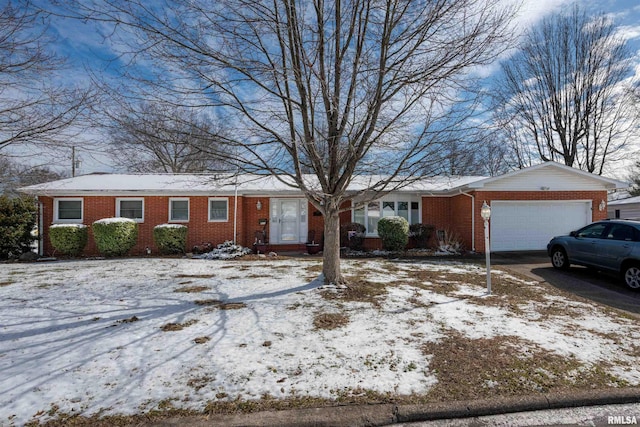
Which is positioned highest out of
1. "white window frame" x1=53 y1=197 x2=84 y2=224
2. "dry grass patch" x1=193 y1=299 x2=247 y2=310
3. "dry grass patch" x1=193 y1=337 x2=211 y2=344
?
"white window frame" x1=53 y1=197 x2=84 y2=224

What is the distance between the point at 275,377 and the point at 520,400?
7.46 feet

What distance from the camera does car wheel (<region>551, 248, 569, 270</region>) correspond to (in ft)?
28.0

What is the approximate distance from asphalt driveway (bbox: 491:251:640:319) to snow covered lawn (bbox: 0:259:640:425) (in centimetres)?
72

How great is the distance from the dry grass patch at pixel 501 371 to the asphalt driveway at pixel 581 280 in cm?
302

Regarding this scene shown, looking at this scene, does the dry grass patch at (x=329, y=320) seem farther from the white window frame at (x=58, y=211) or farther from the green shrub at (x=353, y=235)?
the white window frame at (x=58, y=211)

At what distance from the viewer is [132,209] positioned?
1242 centimetres

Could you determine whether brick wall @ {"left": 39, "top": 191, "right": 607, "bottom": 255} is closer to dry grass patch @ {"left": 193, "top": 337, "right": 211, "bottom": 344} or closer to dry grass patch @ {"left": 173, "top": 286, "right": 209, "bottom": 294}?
dry grass patch @ {"left": 173, "top": 286, "right": 209, "bottom": 294}

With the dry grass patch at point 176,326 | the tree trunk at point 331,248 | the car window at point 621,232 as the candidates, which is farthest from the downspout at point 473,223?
the dry grass patch at point 176,326

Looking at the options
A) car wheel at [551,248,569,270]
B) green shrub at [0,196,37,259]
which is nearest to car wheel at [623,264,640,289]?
car wheel at [551,248,569,270]

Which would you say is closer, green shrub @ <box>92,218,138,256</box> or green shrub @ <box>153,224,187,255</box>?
green shrub @ <box>92,218,138,256</box>

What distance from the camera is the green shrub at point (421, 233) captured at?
42.8 ft

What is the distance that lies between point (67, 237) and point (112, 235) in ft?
5.62

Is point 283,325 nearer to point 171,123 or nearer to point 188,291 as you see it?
→ point 188,291

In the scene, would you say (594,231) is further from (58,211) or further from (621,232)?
(58,211)
